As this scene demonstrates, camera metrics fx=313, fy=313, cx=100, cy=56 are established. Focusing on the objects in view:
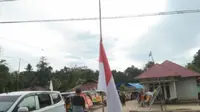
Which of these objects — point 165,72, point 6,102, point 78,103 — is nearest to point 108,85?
point 6,102

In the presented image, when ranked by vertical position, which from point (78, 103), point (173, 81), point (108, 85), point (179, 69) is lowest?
point (78, 103)

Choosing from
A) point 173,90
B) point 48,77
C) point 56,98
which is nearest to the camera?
point 56,98

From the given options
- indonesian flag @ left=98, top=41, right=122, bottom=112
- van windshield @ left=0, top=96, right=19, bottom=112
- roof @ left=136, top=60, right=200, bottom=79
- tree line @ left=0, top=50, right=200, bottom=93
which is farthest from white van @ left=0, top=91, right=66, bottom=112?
tree line @ left=0, top=50, right=200, bottom=93

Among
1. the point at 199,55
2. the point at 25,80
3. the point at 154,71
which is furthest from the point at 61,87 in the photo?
the point at 199,55

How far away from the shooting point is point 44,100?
9.69 metres

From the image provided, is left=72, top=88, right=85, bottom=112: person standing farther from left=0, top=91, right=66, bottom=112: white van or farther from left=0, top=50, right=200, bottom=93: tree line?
left=0, top=50, right=200, bottom=93: tree line

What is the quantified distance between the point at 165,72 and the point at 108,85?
2685 centimetres

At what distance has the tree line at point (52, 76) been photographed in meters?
61.2

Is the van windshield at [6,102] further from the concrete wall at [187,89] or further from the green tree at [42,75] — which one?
the green tree at [42,75]

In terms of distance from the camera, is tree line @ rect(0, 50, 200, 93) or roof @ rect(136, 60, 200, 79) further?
tree line @ rect(0, 50, 200, 93)

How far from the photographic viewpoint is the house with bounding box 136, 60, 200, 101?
33562 mm

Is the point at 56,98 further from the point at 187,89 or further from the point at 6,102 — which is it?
the point at 187,89

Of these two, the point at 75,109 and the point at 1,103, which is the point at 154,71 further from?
the point at 1,103

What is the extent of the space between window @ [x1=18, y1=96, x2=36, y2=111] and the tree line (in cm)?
5043
